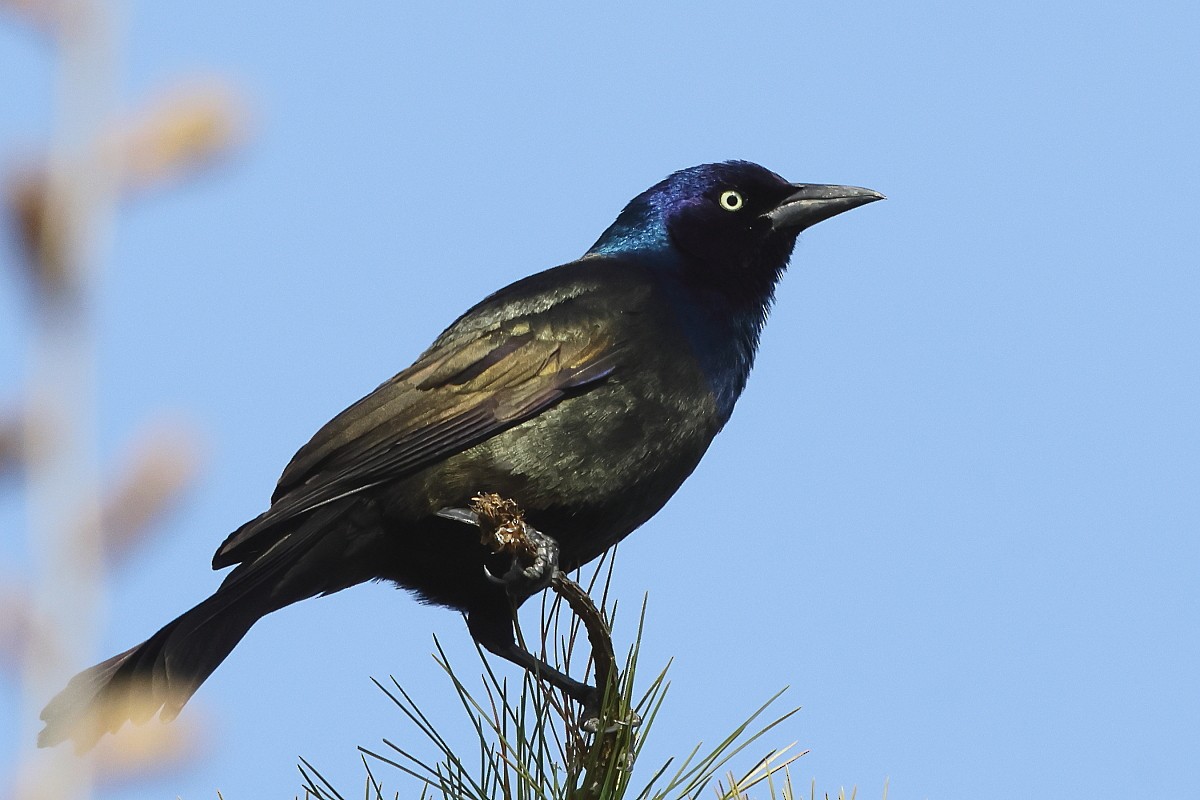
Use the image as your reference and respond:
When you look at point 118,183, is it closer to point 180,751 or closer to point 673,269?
point 180,751

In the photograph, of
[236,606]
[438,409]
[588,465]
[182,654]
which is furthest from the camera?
[438,409]

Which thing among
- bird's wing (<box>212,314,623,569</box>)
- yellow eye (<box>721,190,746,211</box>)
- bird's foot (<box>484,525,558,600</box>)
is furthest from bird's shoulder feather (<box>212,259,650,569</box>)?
yellow eye (<box>721,190,746,211</box>)

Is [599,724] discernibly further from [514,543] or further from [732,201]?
[732,201]

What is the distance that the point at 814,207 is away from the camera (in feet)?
18.2

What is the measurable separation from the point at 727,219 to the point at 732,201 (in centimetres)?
10

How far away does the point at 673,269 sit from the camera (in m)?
5.23

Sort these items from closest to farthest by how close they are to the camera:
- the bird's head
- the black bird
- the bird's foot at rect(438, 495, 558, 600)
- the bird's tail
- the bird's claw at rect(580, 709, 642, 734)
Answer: the bird's claw at rect(580, 709, 642, 734)
the bird's foot at rect(438, 495, 558, 600)
the bird's tail
the black bird
the bird's head

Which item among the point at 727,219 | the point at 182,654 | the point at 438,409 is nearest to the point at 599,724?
the point at 182,654

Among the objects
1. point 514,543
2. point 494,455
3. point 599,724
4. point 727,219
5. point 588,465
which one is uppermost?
point 727,219

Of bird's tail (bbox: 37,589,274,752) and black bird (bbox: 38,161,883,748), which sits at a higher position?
black bird (bbox: 38,161,883,748)

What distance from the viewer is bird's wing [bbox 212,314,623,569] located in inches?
170

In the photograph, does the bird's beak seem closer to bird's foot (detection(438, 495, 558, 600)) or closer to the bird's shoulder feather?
the bird's shoulder feather

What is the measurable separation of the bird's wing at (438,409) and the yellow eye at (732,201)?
3.85 feet

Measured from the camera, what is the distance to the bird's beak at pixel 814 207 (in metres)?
5.51
